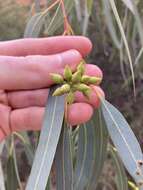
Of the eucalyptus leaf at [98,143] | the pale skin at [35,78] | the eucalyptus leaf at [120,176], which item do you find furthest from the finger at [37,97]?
the eucalyptus leaf at [120,176]

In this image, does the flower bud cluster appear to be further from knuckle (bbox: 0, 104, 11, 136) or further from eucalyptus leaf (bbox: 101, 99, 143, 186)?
knuckle (bbox: 0, 104, 11, 136)

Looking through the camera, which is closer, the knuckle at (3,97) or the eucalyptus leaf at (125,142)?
the eucalyptus leaf at (125,142)

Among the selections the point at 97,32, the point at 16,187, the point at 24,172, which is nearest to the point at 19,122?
the point at 16,187

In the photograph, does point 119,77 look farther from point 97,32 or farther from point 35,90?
point 35,90

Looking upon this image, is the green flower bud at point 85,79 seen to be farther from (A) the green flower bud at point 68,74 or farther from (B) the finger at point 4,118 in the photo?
(B) the finger at point 4,118

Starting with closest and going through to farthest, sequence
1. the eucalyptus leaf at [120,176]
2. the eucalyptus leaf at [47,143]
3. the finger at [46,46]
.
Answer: the eucalyptus leaf at [47,143], the finger at [46,46], the eucalyptus leaf at [120,176]

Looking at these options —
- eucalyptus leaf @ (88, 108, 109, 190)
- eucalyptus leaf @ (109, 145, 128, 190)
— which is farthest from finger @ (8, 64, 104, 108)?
eucalyptus leaf @ (109, 145, 128, 190)
